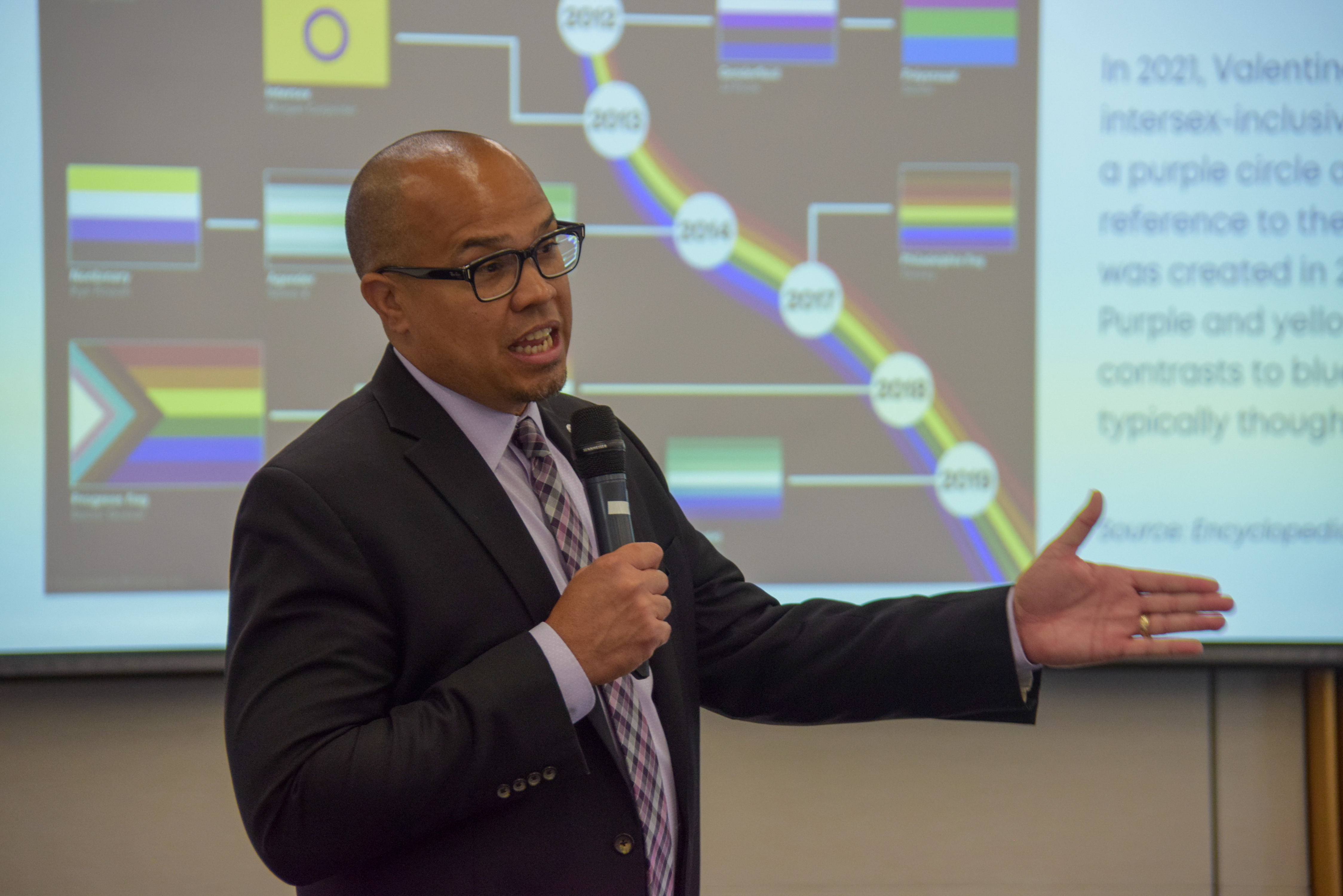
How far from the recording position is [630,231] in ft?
9.01

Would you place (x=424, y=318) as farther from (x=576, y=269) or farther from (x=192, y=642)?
(x=192, y=642)

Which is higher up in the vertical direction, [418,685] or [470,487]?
[470,487]

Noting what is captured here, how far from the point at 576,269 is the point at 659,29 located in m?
0.64

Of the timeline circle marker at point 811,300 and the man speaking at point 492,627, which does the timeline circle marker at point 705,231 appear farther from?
the man speaking at point 492,627

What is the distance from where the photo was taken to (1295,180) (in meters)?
2.84

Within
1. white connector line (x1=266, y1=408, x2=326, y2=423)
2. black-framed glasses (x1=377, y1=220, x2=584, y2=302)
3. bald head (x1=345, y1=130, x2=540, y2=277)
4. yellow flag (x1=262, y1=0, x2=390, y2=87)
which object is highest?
yellow flag (x1=262, y1=0, x2=390, y2=87)

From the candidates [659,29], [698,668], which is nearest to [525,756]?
[698,668]

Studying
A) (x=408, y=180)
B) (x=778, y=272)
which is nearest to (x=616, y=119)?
(x=778, y=272)

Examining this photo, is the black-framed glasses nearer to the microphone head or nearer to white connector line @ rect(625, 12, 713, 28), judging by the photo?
the microphone head

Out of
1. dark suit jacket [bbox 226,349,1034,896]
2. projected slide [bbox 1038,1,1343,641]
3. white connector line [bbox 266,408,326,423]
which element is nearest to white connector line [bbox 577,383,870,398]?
projected slide [bbox 1038,1,1343,641]

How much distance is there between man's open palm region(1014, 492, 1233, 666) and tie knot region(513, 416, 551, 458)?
69cm

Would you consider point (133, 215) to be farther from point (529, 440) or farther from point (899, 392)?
point (899, 392)

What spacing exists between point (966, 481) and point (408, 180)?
1.86 meters

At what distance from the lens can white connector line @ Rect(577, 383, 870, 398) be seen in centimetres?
275
